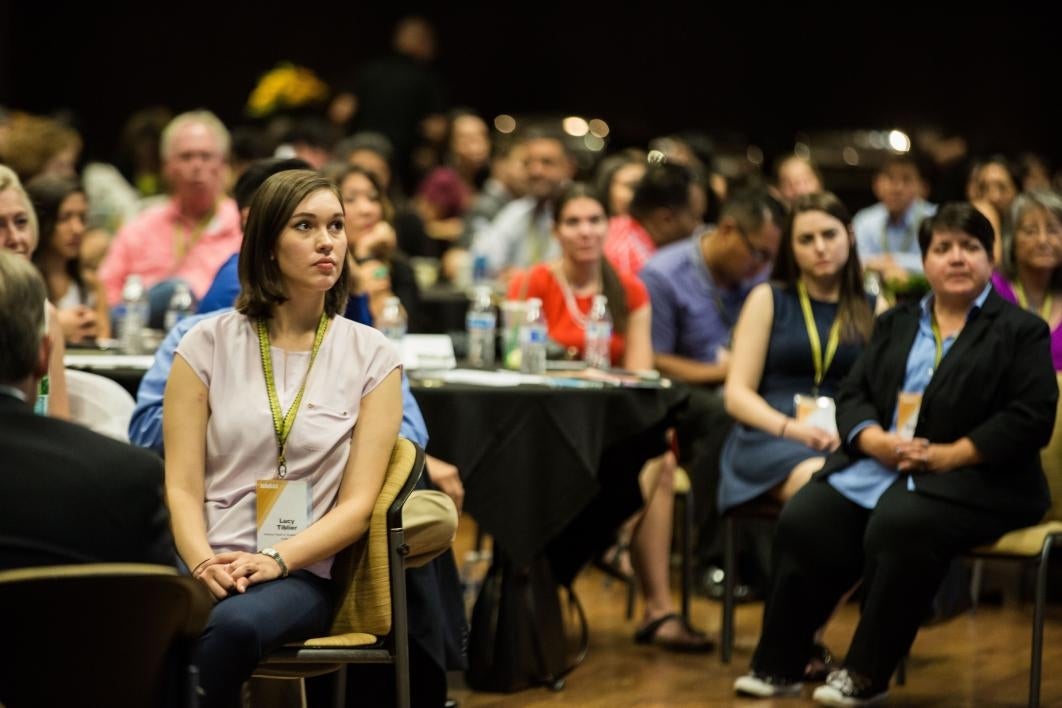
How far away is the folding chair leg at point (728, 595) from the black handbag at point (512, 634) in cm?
55

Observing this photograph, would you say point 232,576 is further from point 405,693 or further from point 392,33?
point 392,33

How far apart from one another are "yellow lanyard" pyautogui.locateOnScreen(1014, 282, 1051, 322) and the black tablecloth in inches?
62.7

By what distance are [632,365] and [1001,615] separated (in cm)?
165

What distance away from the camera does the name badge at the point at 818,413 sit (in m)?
4.79

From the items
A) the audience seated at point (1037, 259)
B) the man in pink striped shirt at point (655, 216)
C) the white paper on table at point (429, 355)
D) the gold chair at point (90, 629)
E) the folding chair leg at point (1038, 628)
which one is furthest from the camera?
the man in pink striped shirt at point (655, 216)

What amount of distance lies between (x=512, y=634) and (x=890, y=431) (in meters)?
1.21

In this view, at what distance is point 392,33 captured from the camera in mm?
13984

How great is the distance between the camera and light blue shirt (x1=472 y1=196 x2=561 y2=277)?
7.78 meters

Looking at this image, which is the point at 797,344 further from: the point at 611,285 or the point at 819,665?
the point at 819,665

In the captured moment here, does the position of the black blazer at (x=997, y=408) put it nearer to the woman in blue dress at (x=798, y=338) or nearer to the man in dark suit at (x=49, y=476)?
the woman in blue dress at (x=798, y=338)

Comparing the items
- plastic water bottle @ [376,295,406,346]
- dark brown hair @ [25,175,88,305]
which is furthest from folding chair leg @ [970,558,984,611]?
dark brown hair @ [25,175,88,305]

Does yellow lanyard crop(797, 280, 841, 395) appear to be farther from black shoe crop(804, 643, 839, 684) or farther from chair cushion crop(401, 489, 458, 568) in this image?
chair cushion crop(401, 489, 458, 568)

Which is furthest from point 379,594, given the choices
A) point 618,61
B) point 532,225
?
point 618,61

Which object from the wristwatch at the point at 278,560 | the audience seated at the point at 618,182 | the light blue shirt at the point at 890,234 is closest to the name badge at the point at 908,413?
the wristwatch at the point at 278,560
